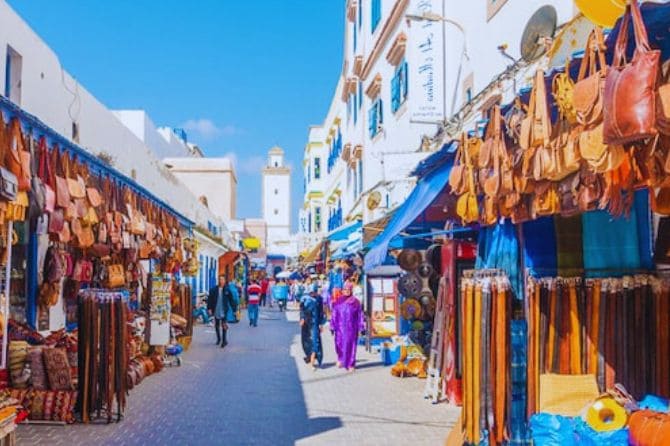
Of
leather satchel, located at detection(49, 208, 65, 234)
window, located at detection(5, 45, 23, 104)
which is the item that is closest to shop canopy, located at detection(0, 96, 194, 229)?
leather satchel, located at detection(49, 208, 65, 234)

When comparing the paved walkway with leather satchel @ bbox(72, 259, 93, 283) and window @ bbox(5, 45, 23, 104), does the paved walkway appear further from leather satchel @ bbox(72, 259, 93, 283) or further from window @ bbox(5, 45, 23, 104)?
window @ bbox(5, 45, 23, 104)

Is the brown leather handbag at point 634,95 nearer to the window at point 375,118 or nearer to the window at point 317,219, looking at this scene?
the window at point 375,118

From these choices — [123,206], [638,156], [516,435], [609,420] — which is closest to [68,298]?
[123,206]

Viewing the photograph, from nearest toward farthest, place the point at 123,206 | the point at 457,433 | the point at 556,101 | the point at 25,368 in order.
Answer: the point at 556,101 → the point at 457,433 → the point at 25,368 → the point at 123,206

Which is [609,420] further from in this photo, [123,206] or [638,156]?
[123,206]

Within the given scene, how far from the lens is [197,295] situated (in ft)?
90.6

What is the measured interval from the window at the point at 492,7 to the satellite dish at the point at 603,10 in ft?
24.1

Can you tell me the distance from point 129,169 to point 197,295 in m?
12.3

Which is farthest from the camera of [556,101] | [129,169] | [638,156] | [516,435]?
[129,169]

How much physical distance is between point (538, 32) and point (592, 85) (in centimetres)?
623

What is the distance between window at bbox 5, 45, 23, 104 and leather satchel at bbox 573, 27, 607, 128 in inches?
318

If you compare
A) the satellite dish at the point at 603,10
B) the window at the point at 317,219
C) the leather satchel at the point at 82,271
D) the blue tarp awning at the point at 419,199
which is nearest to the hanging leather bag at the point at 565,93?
the satellite dish at the point at 603,10

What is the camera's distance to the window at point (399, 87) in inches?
679

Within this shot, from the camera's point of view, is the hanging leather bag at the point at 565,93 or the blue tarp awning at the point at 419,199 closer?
the hanging leather bag at the point at 565,93
